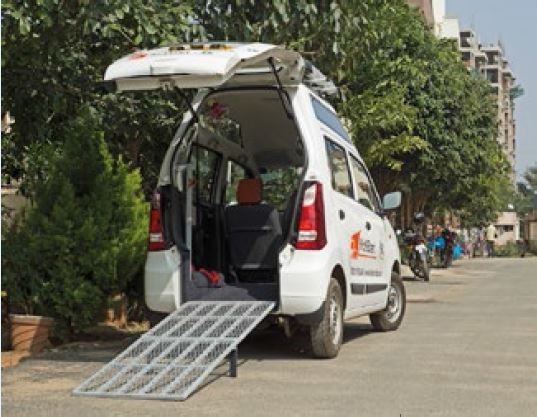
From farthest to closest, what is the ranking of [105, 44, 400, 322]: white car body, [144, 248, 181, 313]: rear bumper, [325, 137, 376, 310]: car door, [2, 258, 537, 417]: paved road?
[325, 137, 376, 310]: car door < [144, 248, 181, 313]: rear bumper < [105, 44, 400, 322]: white car body < [2, 258, 537, 417]: paved road

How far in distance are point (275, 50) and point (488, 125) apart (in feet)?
79.2

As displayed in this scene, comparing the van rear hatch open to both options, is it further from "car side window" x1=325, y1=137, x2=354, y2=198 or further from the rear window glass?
"car side window" x1=325, y1=137, x2=354, y2=198

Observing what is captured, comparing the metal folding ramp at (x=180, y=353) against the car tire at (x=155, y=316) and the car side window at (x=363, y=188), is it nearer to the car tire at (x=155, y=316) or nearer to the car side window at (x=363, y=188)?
the car tire at (x=155, y=316)

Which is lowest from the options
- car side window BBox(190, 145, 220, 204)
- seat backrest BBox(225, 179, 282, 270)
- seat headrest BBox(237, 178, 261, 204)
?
seat backrest BBox(225, 179, 282, 270)

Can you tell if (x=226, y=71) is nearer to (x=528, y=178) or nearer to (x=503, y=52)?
(x=528, y=178)

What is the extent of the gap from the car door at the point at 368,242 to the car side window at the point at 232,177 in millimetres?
1252

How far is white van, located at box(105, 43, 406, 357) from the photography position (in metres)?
7.24

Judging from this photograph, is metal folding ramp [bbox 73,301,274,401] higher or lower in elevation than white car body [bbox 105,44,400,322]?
lower

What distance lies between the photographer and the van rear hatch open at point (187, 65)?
22.1ft

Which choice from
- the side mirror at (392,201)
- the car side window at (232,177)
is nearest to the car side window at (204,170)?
the car side window at (232,177)

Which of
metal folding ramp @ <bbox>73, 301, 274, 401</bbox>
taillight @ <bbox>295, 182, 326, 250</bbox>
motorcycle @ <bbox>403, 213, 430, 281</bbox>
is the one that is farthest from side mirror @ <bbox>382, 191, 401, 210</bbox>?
motorcycle @ <bbox>403, 213, 430, 281</bbox>

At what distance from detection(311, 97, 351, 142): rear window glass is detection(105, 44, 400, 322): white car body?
0.09ft

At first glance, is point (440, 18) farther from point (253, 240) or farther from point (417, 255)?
point (253, 240)

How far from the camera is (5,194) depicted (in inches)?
519
